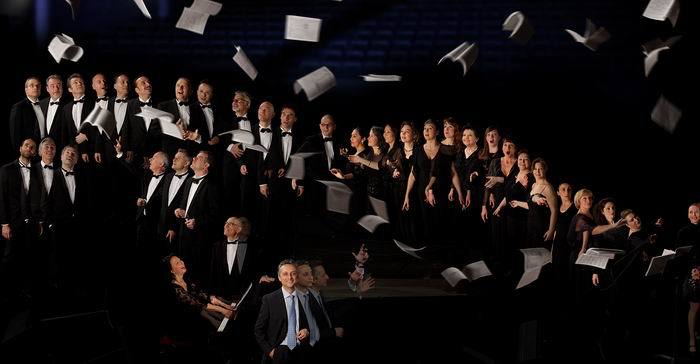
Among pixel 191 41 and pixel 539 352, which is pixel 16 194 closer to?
pixel 191 41

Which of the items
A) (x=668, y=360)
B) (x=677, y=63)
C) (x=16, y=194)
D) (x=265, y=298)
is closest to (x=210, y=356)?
(x=265, y=298)

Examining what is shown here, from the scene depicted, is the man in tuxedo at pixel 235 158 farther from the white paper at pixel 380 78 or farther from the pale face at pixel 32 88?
the pale face at pixel 32 88

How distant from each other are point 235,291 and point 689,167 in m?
4.38

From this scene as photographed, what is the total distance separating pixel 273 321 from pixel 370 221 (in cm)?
195

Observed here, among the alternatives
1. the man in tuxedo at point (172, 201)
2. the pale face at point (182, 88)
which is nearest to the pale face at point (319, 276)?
the man in tuxedo at point (172, 201)

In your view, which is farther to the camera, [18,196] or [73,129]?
[73,129]

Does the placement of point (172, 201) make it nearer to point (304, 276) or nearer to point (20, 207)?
point (20, 207)

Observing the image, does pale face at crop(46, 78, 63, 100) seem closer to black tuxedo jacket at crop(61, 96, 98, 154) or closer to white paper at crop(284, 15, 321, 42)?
black tuxedo jacket at crop(61, 96, 98, 154)

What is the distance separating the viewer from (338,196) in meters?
8.38

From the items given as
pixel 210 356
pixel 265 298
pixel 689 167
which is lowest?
pixel 210 356

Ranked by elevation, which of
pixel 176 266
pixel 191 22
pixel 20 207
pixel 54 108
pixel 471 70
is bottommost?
pixel 176 266

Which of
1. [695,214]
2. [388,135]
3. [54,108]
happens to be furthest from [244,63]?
[695,214]

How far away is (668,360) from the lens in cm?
753

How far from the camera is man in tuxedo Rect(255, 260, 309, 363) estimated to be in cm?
646
